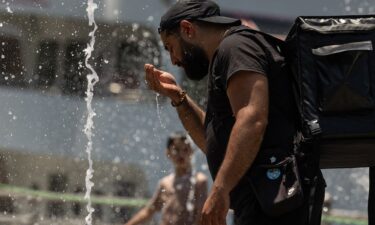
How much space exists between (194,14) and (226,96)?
0.29 m

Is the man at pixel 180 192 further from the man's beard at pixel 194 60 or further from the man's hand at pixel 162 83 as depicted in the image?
the man's beard at pixel 194 60

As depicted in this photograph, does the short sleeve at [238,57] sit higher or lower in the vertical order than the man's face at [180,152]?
higher

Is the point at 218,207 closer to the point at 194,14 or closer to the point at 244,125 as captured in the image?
the point at 244,125

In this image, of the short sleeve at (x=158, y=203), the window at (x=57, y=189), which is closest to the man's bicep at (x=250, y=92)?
the short sleeve at (x=158, y=203)

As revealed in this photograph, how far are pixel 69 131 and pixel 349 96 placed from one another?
21.6 ft

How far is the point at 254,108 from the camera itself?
8.41ft

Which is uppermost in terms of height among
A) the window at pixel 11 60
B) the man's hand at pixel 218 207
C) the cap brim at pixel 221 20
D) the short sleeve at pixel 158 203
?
the cap brim at pixel 221 20

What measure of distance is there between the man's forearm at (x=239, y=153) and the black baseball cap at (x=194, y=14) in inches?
15.3

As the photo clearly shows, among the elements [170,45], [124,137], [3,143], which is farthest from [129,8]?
[170,45]

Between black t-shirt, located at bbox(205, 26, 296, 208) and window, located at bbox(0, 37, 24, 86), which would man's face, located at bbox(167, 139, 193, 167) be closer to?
window, located at bbox(0, 37, 24, 86)

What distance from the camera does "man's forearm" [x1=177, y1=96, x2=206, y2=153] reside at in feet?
10.2

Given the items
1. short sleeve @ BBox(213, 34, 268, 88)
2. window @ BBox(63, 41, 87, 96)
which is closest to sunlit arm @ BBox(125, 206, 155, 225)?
window @ BBox(63, 41, 87, 96)

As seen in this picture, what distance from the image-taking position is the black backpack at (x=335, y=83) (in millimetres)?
2551

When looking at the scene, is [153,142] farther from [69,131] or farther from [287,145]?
[287,145]
